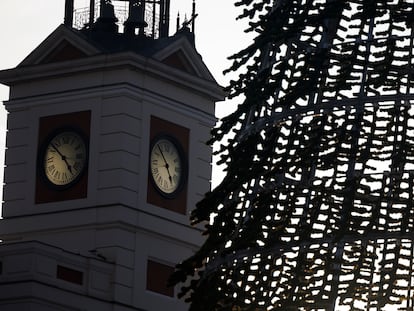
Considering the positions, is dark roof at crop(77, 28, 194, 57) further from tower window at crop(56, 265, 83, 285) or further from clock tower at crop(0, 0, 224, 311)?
tower window at crop(56, 265, 83, 285)

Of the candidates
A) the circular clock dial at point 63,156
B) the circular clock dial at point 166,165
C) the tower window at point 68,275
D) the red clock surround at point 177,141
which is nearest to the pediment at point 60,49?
the circular clock dial at point 63,156

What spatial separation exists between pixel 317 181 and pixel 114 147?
3814 centimetres

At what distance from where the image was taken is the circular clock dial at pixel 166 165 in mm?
56844

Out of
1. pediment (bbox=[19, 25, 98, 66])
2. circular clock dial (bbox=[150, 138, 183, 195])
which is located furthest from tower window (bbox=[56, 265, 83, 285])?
pediment (bbox=[19, 25, 98, 66])

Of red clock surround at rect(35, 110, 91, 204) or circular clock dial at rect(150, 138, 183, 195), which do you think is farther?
circular clock dial at rect(150, 138, 183, 195)

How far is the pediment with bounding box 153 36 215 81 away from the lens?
5622 cm

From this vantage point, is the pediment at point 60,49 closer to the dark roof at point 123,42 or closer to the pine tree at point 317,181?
the dark roof at point 123,42

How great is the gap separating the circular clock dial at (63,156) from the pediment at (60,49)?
78.8 inches

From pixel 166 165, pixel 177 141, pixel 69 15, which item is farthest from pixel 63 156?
pixel 69 15

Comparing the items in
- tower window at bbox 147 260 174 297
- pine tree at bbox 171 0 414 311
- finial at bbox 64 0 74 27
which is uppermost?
finial at bbox 64 0 74 27

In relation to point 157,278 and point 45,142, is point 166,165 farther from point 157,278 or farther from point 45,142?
point 45,142

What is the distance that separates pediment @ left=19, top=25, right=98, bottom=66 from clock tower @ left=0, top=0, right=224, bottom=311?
4 cm

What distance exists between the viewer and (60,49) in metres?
57.0

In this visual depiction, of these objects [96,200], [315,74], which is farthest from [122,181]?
[315,74]
